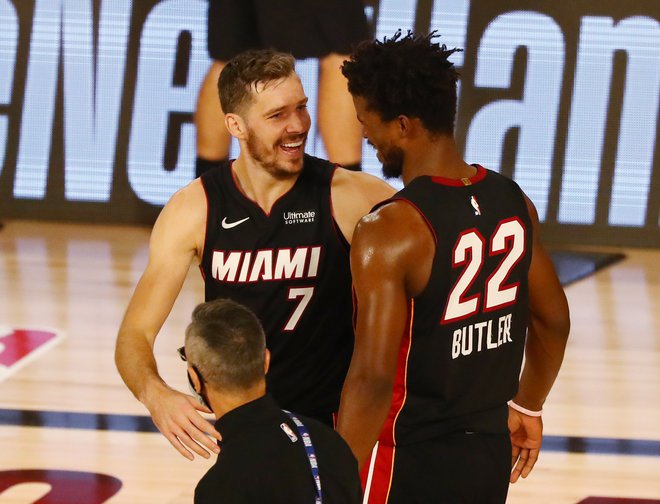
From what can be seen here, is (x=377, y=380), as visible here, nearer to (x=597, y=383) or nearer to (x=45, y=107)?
(x=597, y=383)

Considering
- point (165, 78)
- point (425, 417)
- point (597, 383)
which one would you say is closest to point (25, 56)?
point (165, 78)

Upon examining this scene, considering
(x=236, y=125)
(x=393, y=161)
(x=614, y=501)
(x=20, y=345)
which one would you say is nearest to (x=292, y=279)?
(x=236, y=125)

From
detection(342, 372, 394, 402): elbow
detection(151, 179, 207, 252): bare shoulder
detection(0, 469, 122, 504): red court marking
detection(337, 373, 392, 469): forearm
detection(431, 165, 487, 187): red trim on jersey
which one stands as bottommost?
detection(0, 469, 122, 504): red court marking

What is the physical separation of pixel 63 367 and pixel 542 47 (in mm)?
3983

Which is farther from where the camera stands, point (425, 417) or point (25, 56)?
point (25, 56)

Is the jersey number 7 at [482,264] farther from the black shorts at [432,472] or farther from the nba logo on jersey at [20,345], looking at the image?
the nba logo on jersey at [20,345]

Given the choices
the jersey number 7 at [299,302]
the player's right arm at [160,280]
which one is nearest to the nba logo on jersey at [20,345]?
the player's right arm at [160,280]

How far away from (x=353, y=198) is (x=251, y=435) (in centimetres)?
135

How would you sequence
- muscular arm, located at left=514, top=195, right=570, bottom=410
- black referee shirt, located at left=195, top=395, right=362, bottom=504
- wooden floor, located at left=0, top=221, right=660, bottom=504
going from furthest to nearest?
wooden floor, located at left=0, top=221, right=660, bottom=504 < muscular arm, located at left=514, top=195, right=570, bottom=410 < black referee shirt, located at left=195, top=395, right=362, bottom=504

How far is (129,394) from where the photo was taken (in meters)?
5.17

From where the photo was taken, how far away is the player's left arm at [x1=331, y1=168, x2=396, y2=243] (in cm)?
341

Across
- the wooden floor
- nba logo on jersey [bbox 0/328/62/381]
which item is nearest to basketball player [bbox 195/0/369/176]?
the wooden floor

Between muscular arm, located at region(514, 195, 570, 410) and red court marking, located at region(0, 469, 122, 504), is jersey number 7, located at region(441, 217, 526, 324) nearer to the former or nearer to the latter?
muscular arm, located at region(514, 195, 570, 410)

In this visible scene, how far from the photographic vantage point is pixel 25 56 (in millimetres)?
8219
